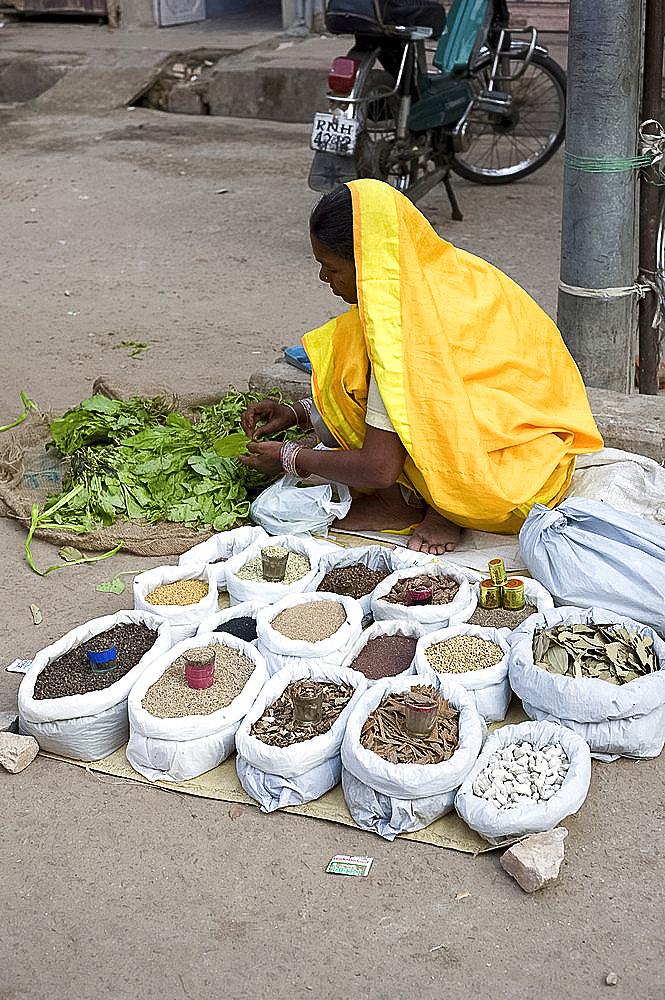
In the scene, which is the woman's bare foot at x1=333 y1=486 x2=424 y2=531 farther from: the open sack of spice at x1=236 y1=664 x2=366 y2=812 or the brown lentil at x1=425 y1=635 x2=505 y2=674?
the open sack of spice at x1=236 y1=664 x2=366 y2=812

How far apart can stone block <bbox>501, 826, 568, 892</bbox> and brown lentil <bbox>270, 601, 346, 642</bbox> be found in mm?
706

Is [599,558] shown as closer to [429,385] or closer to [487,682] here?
[487,682]

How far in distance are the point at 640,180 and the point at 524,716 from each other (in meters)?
1.88

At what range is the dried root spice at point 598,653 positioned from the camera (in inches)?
93.7

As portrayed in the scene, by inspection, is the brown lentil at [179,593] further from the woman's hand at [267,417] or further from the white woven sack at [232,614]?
the woman's hand at [267,417]

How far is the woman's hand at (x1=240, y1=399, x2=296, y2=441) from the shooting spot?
3.42 meters

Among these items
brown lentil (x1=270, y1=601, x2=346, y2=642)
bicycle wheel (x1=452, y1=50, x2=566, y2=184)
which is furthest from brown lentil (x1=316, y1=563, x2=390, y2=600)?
bicycle wheel (x1=452, y1=50, x2=566, y2=184)

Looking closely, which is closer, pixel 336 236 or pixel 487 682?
pixel 487 682

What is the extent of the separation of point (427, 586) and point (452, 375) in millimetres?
569

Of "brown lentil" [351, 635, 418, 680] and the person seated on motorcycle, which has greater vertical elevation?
the person seated on motorcycle

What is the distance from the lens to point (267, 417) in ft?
11.5

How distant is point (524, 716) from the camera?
252cm

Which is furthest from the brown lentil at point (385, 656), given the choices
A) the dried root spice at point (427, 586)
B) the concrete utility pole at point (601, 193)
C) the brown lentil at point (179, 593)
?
the concrete utility pole at point (601, 193)

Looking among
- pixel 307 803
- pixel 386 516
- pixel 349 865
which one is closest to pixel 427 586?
pixel 386 516
